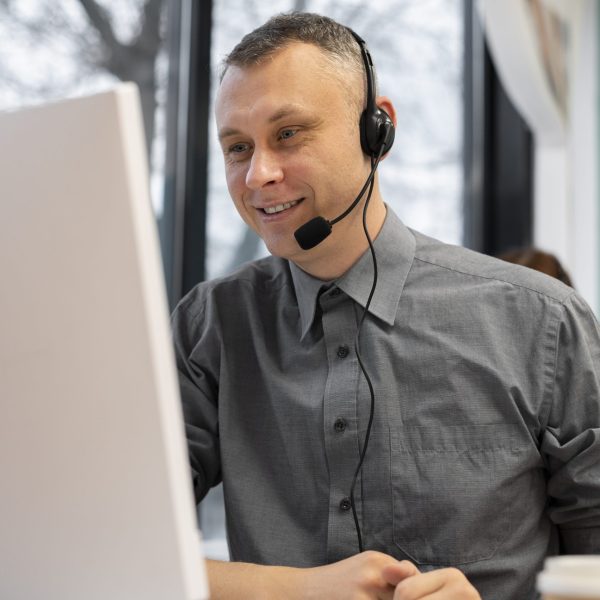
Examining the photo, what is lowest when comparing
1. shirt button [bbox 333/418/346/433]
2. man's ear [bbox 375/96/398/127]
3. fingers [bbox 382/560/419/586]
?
fingers [bbox 382/560/419/586]

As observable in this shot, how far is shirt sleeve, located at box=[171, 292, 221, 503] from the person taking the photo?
1271mm

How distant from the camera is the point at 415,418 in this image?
46.4 inches

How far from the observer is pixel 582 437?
111cm

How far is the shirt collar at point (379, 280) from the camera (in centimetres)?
125

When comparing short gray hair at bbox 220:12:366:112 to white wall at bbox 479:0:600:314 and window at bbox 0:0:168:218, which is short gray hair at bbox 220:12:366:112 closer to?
window at bbox 0:0:168:218

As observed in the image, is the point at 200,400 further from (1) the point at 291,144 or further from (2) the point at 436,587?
(2) the point at 436,587

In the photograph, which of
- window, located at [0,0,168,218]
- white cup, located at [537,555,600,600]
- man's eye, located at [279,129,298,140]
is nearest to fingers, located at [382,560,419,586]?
white cup, located at [537,555,600,600]

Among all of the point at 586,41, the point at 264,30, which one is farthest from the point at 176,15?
the point at 586,41

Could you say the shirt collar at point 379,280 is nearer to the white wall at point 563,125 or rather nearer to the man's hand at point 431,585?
the man's hand at point 431,585

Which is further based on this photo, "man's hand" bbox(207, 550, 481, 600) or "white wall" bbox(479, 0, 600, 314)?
"white wall" bbox(479, 0, 600, 314)

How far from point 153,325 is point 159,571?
158 mm

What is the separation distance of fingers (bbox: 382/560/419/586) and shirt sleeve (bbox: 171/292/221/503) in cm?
40

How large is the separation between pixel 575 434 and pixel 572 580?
561 mm

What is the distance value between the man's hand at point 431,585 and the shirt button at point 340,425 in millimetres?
285
